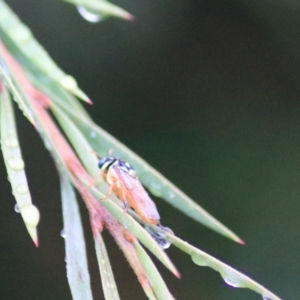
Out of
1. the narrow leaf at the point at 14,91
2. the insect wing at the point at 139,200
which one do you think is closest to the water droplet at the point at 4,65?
the narrow leaf at the point at 14,91

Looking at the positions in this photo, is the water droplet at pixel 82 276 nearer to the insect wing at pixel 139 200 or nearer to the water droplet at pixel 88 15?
the insect wing at pixel 139 200

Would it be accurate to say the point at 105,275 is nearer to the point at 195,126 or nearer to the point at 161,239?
the point at 161,239

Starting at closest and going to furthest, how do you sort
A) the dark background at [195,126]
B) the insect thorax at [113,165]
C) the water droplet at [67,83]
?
1. the water droplet at [67,83]
2. the insect thorax at [113,165]
3. the dark background at [195,126]

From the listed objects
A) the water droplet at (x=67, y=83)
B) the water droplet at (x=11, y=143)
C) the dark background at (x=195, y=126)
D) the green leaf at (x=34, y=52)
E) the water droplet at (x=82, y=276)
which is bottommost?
the water droplet at (x=82, y=276)

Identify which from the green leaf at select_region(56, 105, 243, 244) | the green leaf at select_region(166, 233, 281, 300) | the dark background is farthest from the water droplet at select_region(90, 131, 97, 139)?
the dark background

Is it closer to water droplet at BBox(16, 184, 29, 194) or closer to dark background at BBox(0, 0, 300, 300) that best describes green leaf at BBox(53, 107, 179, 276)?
water droplet at BBox(16, 184, 29, 194)

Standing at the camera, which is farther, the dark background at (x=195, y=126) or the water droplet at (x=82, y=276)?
the dark background at (x=195, y=126)
